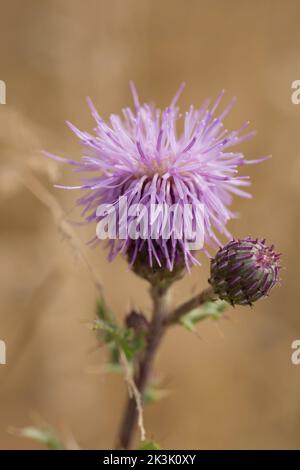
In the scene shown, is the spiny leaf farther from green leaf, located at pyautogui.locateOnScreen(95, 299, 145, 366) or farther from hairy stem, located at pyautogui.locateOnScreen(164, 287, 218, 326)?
hairy stem, located at pyautogui.locateOnScreen(164, 287, 218, 326)

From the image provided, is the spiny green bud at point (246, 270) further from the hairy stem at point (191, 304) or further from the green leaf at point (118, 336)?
the green leaf at point (118, 336)

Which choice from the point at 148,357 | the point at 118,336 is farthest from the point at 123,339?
the point at 148,357

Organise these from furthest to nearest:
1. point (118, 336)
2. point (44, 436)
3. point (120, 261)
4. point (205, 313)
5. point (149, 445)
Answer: point (120, 261), point (44, 436), point (205, 313), point (118, 336), point (149, 445)

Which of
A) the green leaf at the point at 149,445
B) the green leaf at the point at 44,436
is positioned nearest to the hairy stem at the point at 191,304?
the green leaf at the point at 149,445

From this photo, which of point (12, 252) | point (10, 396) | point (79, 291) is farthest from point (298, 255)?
point (10, 396)

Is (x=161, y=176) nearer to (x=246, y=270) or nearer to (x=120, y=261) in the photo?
(x=246, y=270)

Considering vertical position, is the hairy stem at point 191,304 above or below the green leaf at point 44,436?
above

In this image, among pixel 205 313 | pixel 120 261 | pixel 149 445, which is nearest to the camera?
pixel 149 445
